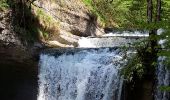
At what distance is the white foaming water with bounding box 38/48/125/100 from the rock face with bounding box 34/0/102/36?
3955mm

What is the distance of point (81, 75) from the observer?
1769 cm

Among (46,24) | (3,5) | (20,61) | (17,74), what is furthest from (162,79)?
(17,74)

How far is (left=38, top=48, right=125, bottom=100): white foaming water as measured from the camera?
16.5m

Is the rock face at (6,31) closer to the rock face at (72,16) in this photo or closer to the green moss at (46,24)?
the green moss at (46,24)

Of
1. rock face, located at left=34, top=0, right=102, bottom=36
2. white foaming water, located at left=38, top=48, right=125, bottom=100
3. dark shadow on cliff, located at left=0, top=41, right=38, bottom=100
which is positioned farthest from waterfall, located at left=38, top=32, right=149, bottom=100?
rock face, located at left=34, top=0, right=102, bottom=36

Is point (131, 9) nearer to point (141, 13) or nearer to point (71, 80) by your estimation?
point (141, 13)

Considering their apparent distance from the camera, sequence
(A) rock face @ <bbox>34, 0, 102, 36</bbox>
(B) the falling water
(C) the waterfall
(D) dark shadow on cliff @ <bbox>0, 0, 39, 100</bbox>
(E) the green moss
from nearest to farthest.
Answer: (B) the falling water < (C) the waterfall < (D) dark shadow on cliff @ <bbox>0, 0, 39, 100</bbox> < (E) the green moss < (A) rock face @ <bbox>34, 0, 102, 36</bbox>

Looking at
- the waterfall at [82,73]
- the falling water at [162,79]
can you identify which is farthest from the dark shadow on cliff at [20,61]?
the falling water at [162,79]

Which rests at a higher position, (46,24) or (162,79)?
(46,24)

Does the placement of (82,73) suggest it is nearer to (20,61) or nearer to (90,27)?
(20,61)

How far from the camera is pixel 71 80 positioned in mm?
18141

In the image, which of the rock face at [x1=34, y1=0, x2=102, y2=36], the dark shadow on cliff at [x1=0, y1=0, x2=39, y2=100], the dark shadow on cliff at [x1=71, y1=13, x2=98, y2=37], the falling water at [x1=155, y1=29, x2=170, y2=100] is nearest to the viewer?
the falling water at [x1=155, y1=29, x2=170, y2=100]

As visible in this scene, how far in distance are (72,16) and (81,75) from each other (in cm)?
674

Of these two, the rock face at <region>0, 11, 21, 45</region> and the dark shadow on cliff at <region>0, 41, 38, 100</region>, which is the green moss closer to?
the dark shadow on cliff at <region>0, 41, 38, 100</region>
